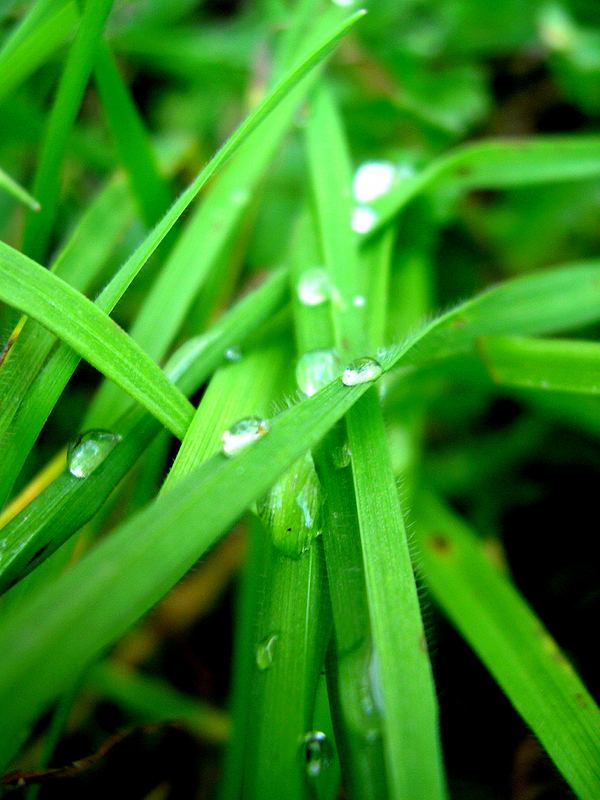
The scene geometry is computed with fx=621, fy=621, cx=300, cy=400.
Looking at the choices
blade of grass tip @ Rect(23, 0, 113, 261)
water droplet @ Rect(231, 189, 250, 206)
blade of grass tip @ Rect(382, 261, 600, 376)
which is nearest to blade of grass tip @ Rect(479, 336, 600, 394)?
blade of grass tip @ Rect(382, 261, 600, 376)

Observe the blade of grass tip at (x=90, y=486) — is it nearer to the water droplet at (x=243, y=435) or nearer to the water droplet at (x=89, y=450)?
the water droplet at (x=89, y=450)

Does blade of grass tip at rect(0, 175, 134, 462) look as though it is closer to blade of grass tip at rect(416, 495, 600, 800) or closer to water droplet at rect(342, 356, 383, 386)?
water droplet at rect(342, 356, 383, 386)

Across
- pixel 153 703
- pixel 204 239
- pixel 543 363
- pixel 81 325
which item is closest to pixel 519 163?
pixel 543 363

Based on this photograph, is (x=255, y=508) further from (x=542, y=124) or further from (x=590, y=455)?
→ (x=542, y=124)

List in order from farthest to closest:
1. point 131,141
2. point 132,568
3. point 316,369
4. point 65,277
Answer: point 131,141 → point 65,277 → point 316,369 → point 132,568

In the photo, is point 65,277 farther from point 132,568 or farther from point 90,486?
point 132,568

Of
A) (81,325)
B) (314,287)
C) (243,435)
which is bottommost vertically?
(243,435)
